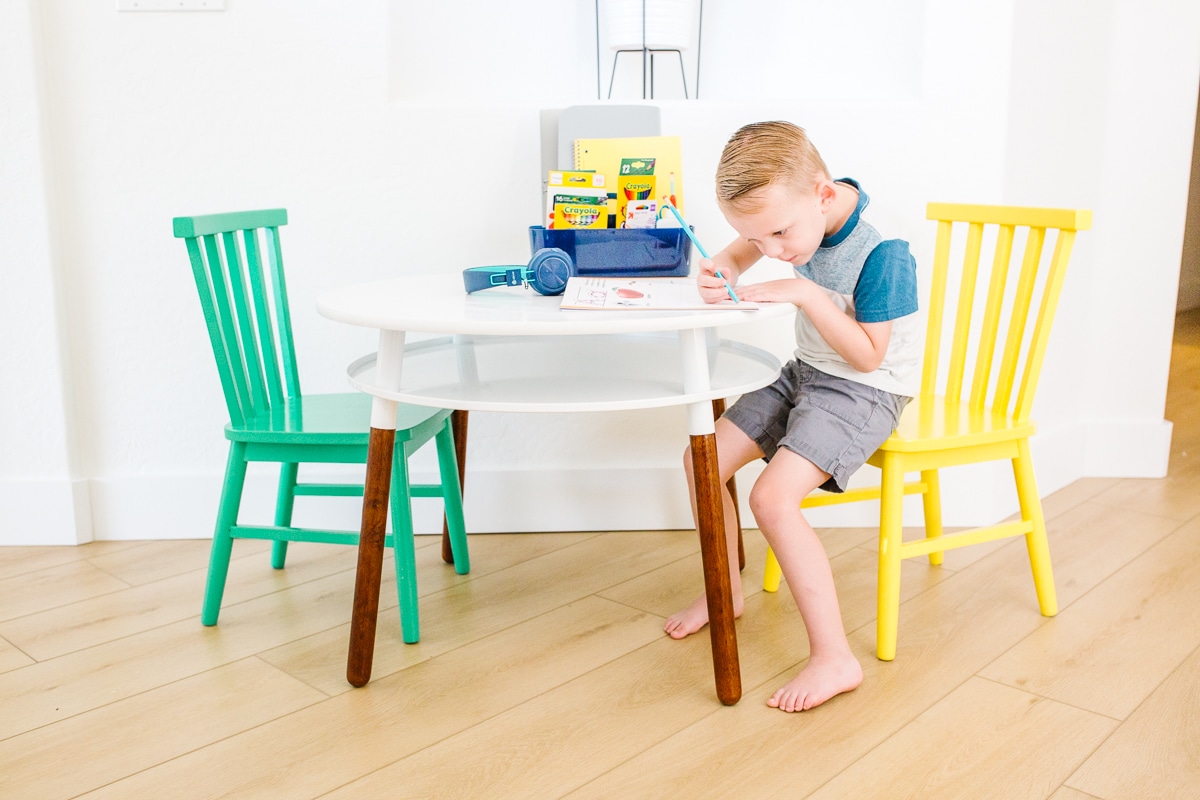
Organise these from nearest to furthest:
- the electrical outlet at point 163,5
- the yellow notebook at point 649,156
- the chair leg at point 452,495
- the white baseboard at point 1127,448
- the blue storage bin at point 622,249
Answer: the blue storage bin at point 622,249 → the yellow notebook at point 649,156 → the chair leg at point 452,495 → the electrical outlet at point 163,5 → the white baseboard at point 1127,448

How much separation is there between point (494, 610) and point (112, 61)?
1.29 m

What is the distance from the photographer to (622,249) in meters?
1.61

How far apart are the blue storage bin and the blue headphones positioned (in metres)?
0.05

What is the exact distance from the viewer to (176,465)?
7.11ft

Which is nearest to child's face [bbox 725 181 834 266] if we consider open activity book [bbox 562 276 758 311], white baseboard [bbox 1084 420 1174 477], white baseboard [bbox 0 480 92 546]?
open activity book [bbox 562 276 758 311]

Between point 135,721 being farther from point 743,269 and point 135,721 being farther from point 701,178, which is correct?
point 701,178

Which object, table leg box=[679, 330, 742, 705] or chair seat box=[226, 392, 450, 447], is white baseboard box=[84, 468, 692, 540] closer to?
chair seat box=[226, 392, 450, 447]

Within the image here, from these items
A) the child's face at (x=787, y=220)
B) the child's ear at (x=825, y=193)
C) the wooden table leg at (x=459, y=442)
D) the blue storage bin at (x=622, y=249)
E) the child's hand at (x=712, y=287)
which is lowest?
the wooden table leg at (x=459, y=442)

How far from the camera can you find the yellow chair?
5.20 ft

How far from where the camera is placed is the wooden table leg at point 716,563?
142cm

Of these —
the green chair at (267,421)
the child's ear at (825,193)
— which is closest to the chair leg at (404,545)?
the green chair at (267,421)

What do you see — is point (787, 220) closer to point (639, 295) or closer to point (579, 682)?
point (639, 295)

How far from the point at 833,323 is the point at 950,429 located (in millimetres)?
327

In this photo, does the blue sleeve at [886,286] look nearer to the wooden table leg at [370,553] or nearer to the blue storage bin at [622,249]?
the blue storage bin at [622,249]
